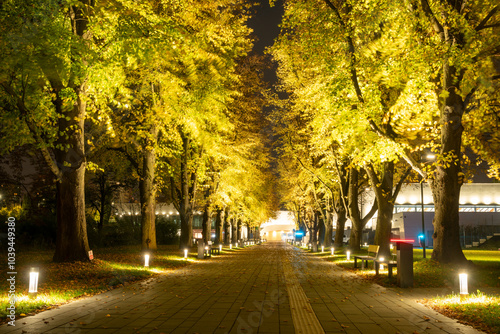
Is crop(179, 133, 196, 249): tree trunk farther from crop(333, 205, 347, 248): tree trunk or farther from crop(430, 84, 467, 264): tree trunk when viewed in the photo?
crop(430, 84, 467, 264): tree trunk

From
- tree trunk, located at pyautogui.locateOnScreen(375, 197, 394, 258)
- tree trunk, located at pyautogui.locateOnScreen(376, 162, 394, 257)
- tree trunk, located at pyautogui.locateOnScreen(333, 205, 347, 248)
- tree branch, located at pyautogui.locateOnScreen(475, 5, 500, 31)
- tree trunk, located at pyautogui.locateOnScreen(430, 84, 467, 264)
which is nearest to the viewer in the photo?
tree branch, located at pyautogui.locateOnScreen(475, 5, 500, 31)

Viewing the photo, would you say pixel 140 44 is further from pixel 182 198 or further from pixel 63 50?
pixel 182 198

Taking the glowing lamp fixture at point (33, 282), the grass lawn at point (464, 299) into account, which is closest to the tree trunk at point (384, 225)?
the grass lawn at point (464, 299)

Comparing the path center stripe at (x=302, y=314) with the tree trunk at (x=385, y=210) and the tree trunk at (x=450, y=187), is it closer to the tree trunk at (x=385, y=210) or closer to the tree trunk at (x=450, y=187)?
the tree trunk at (x=450, y=187)

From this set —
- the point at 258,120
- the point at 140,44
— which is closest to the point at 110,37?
the point at 140,44

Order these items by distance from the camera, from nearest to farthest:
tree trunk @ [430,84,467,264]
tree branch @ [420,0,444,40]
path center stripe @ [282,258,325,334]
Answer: path center stripe @ [282,258,325,334], tree branch @ [420,0,444,40], tree trunk @ [430,84,467,264]

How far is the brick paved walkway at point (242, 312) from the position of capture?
292 inches

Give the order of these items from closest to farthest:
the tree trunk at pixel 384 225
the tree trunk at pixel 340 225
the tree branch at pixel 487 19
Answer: the tree branch at pixel 487 19 < the tree trunk at pixel 384 225 < the tree trunk at pixel 340 225

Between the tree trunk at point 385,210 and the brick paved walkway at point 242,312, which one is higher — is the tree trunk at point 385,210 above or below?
above

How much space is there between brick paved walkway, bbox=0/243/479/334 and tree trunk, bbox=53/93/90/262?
3.29 meters

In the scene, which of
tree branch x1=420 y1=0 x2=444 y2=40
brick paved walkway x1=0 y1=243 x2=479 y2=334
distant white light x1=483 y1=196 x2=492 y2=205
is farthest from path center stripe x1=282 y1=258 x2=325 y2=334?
distant white light x1=483 y1=196 x2=492 y2=205

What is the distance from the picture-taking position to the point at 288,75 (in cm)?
3381

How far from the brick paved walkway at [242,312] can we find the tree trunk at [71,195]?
10.8 ft

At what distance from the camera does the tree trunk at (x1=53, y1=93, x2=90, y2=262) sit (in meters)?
15.4
